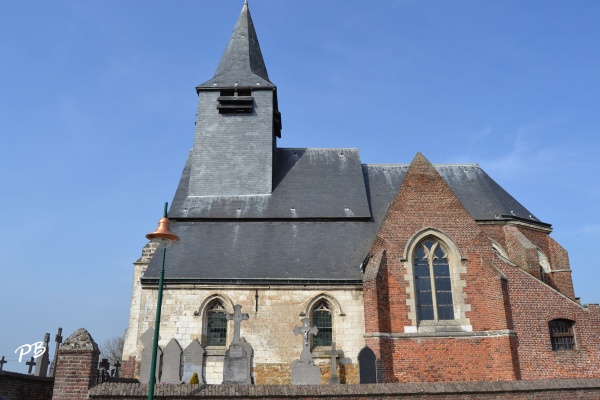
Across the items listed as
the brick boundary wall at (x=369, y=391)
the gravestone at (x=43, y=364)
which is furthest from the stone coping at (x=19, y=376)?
the gravestone at (x=43, y=364)

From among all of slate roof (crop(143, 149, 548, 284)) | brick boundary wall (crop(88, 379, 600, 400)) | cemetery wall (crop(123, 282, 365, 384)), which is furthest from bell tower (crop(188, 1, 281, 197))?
brick boundary wall (crop(88, 379, 600, 400))

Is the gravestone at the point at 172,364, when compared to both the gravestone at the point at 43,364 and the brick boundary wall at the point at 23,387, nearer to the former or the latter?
the brick boundary wall at the point at 23,387

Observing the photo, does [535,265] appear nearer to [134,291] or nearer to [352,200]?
[352,200]

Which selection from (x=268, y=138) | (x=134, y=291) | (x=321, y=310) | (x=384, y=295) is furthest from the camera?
(x=268, y=138)

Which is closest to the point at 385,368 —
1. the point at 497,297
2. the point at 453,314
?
the point at 453,314

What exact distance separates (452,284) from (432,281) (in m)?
0.54

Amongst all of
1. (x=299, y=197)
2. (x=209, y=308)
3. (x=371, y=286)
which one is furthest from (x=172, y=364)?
(x=299, y=197)

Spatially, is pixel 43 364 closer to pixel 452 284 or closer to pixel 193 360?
pixel 193 360

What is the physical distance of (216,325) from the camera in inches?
551

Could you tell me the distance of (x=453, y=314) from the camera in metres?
13.3

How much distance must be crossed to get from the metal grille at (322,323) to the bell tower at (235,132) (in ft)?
17.0

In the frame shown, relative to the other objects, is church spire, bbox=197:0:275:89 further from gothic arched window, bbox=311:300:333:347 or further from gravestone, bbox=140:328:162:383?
gravestone, bbox=140:328:162:383

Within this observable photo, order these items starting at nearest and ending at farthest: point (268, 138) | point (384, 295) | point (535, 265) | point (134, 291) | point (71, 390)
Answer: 1. point (71, 390)
2. point (384, 295)
3. point (535, 265)
4. point (134, 291)
5. point (268, 138)

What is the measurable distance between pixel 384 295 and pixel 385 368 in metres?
1.87
